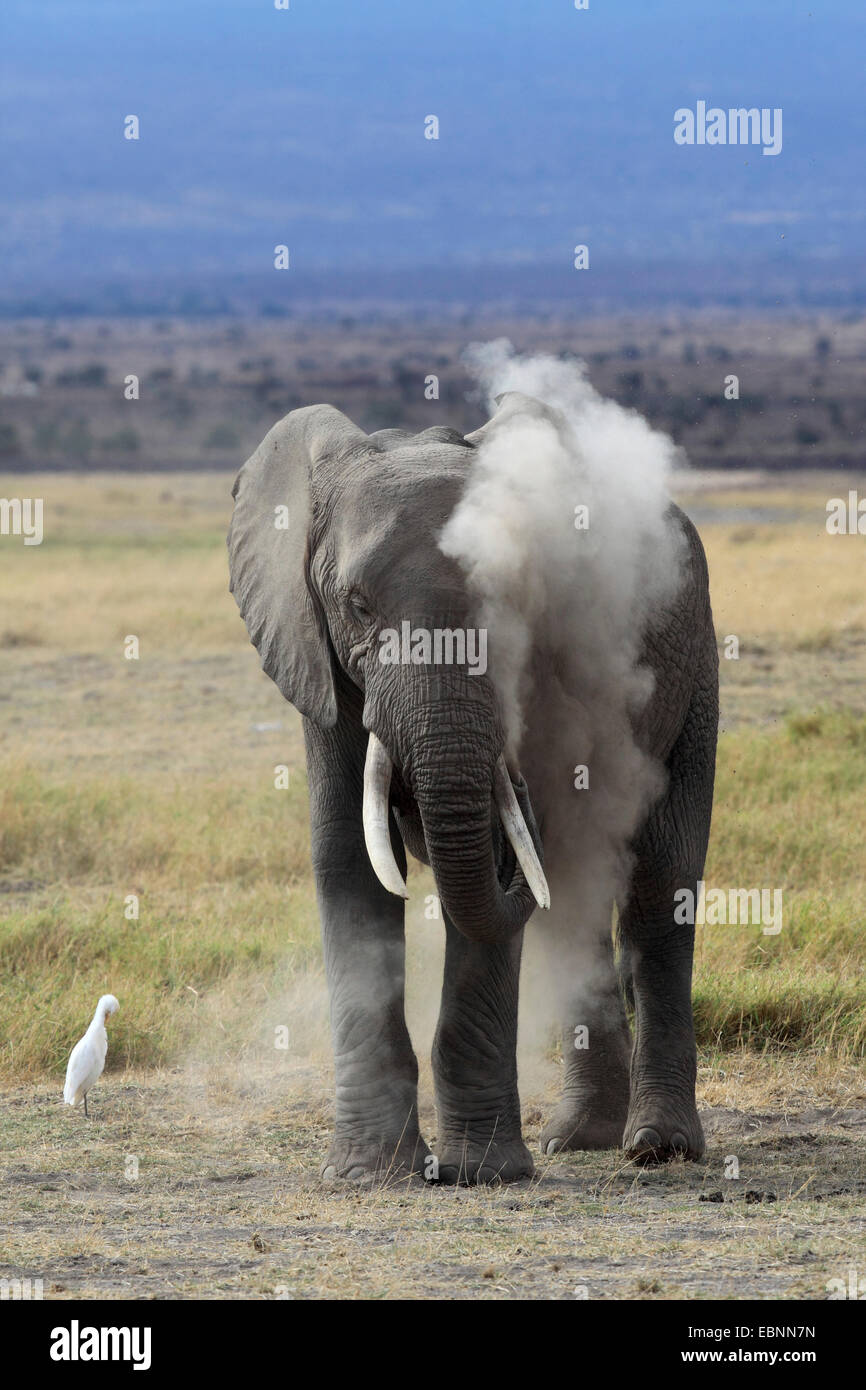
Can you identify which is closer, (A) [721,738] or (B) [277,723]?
(A) [721,738]

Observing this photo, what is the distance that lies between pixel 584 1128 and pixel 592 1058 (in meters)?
0.25

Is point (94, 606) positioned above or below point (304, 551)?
below

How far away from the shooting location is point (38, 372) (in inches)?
3720

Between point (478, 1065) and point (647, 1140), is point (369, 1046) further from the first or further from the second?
point (647, 1140)

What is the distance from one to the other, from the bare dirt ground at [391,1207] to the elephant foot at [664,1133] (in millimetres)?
89

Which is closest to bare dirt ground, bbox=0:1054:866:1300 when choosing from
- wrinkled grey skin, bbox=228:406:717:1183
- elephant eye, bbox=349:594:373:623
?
wrinkled grey skin, bbox=228:406:717:1183

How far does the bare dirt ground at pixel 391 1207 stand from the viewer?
16.7 feet

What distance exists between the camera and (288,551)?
21.0 ft

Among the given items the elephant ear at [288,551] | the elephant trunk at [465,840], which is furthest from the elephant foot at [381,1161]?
the elephant ear at [288,551]

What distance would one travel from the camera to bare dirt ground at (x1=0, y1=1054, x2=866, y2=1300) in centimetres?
509

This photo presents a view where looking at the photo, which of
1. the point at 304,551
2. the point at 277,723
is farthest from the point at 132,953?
the point at 277,723

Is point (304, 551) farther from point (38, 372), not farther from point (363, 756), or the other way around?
point (38, 372)

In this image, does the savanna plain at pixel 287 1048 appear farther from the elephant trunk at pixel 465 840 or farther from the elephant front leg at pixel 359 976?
the elephant trunk at pixel 465 840
